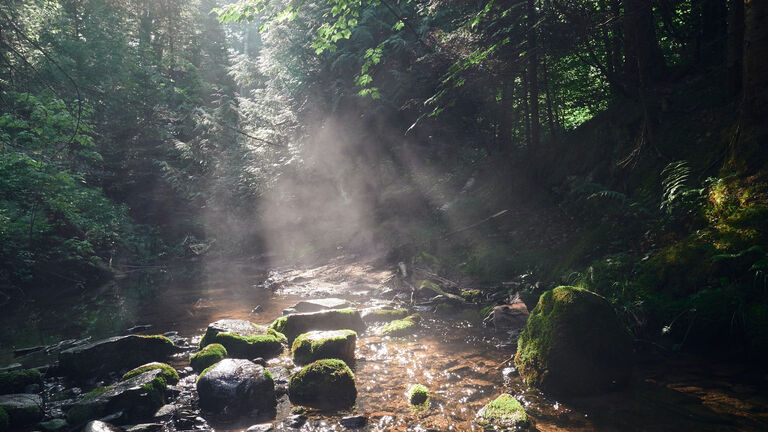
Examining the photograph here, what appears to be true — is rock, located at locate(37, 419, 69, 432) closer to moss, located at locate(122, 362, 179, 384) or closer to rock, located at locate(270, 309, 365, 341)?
moss, located at locate(122, 362, 179, 384)

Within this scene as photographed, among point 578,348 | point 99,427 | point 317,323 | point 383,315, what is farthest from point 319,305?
point 578,348

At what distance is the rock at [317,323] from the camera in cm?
835

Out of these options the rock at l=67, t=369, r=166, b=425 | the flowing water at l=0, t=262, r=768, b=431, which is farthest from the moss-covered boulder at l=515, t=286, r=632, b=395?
the rock at l=67, t=369, r=166, b=425

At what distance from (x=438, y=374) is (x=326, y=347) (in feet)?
6.68

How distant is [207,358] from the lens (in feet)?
22.1

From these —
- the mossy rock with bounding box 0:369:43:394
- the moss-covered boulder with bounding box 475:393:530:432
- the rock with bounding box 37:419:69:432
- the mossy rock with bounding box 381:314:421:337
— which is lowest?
the moss-covered boulder with bounding box 475:393:530:432

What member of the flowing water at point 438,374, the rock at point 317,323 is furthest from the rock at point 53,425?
the rock at point 317,323

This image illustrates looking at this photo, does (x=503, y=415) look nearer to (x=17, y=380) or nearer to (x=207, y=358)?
(x=207, y=358)

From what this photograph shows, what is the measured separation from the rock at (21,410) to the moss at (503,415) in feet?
19.1

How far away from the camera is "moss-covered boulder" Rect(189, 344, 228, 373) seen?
671 centimetres

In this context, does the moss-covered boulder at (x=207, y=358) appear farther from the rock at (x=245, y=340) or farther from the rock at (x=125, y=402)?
the rock at (x=125, y=402)

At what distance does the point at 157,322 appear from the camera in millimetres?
10570

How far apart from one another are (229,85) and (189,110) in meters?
11.9

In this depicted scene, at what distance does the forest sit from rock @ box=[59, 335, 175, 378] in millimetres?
38
